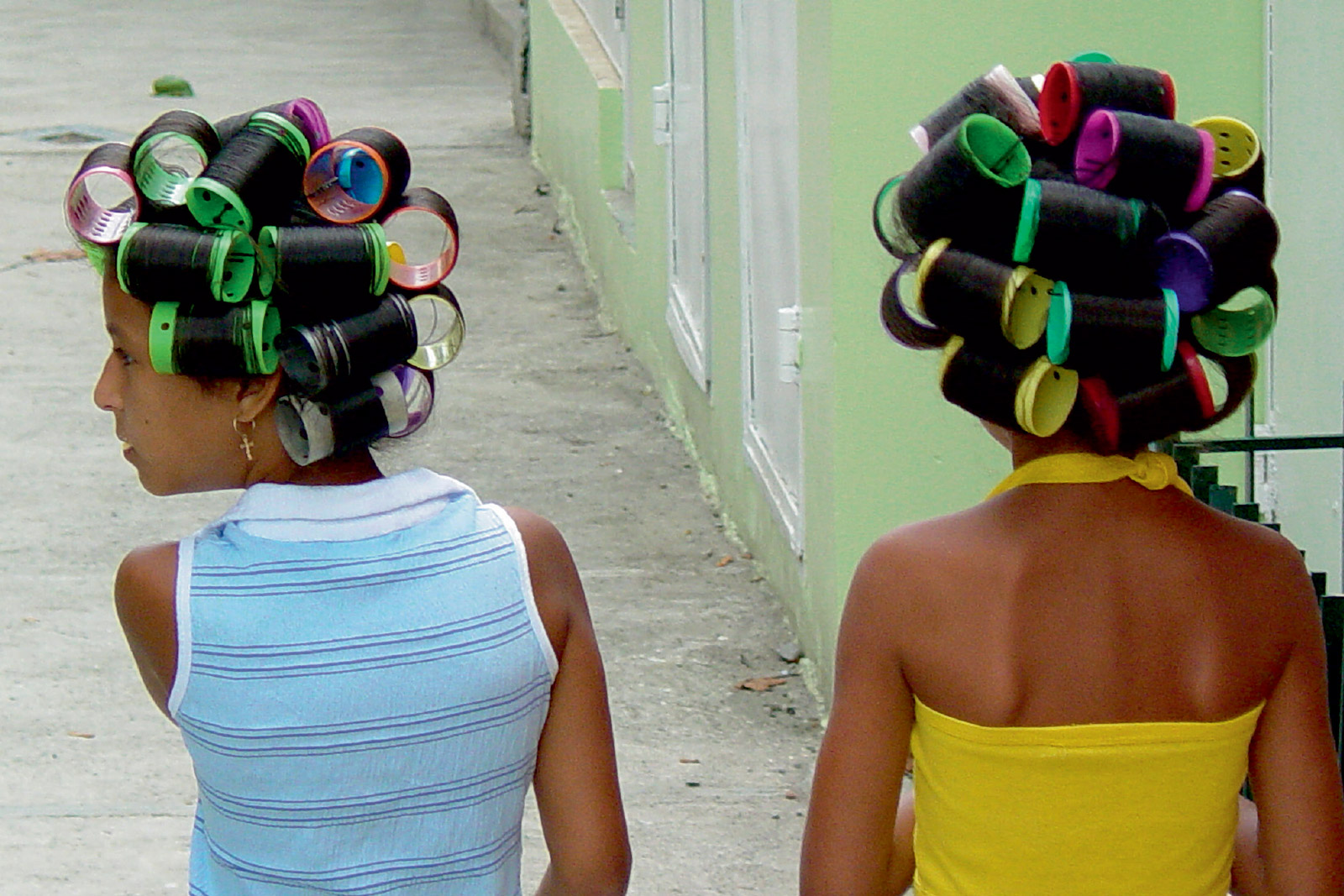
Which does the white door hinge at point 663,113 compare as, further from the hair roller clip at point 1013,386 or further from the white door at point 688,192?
the hair roller clip at point 1013,386

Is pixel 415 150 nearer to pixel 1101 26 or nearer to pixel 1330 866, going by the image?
pixel 1101 26

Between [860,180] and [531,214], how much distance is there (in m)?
6.15

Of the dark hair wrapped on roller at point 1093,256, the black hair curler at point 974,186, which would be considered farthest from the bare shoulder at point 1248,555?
the black hair curler at point 974,186

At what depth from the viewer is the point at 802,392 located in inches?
187

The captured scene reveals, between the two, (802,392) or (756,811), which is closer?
(756,811)

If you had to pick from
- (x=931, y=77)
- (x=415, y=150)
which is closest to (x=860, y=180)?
(x=931, y=77)

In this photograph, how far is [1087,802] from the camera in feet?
6.64

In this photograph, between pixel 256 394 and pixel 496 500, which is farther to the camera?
pixel 496 500

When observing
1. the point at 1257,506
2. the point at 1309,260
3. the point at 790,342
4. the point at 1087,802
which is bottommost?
the point at 790,342

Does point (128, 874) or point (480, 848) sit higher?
point (480, 848)

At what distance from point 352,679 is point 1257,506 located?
5.90 ft

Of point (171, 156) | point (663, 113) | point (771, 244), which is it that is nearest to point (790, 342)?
point (771, 244)

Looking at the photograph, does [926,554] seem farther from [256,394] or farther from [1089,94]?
[256,394]

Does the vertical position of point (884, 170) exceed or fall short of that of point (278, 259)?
it falls short
